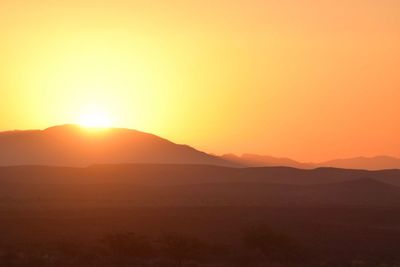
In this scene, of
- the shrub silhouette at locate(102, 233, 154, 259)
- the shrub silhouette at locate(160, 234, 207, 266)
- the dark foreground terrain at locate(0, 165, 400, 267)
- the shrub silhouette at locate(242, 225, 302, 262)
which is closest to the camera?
the shrub silhouette at locate(160, 234, 207, 266)

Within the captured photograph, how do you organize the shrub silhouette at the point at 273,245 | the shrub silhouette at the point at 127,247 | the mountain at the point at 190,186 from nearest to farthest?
the shrub silhouette at the point at 127,247, the shrub silhouette at the point at 273,245, the mountain at the point at 190,186

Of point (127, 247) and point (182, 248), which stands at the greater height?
point (182, 248)

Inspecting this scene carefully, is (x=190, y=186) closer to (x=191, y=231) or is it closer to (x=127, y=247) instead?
(x=191, y=231)

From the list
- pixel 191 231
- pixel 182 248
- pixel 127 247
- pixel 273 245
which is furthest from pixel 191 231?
pixel 182 248

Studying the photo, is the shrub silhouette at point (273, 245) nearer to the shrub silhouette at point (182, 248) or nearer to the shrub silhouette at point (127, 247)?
the shrub silhouette at point (182, 248)

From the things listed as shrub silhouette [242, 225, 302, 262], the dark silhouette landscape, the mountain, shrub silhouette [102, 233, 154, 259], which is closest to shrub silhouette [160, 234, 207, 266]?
the dark silhouette landscape

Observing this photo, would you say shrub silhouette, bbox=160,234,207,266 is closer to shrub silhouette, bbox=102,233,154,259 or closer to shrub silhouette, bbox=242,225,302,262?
shrub silhouette, bbox=102,233,154,259

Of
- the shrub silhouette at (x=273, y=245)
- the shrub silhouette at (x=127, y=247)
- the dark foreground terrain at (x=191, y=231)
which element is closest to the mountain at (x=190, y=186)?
the dark foreground terrain at (x=191, y=231)

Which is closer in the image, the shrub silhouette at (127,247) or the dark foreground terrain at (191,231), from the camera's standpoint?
the dark foreground terrain at (191,231)

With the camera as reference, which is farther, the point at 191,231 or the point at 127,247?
the point at 191,231

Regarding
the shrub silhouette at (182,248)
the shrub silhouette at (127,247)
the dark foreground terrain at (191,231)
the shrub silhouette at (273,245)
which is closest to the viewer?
the shrub silhouette at (182,248)

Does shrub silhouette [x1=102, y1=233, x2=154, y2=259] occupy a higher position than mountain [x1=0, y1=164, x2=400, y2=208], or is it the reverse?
mountain [x1=0, y1=164, x2=400, y2=208]

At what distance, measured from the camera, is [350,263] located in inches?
1533

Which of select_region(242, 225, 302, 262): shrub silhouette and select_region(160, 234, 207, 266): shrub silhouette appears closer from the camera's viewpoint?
select_region(160, 234, 207, 266): shrub silhouette
